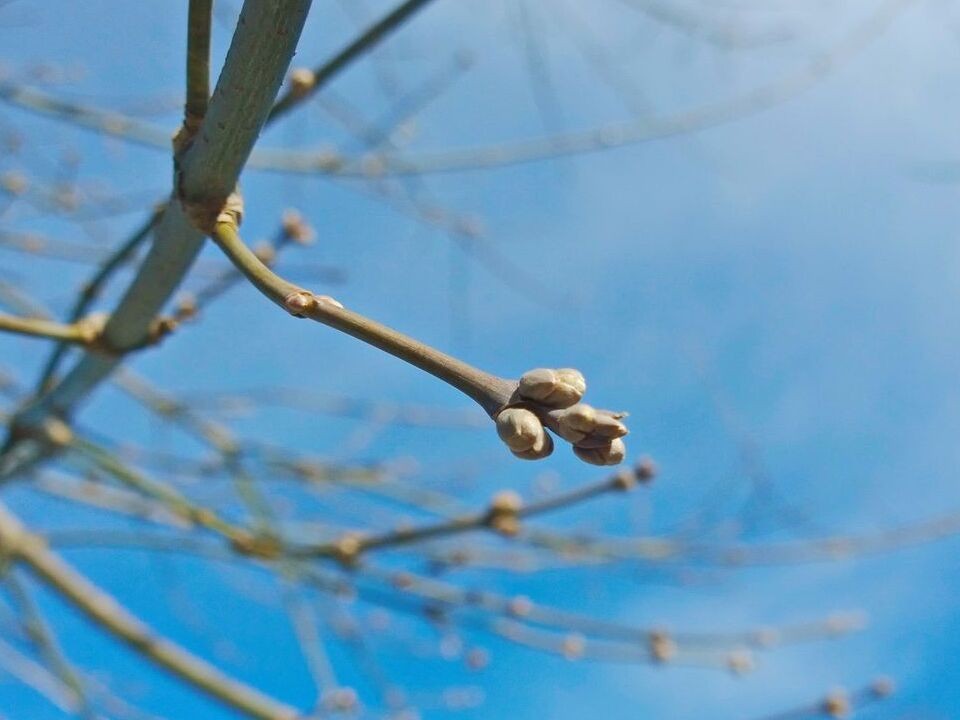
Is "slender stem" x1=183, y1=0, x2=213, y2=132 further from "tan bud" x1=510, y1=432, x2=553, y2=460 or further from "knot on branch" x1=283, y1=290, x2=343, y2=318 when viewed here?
"tan bud" x1=510, y1=432, x2=553, y2=460

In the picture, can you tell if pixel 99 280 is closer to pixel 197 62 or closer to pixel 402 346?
pixel 197 62

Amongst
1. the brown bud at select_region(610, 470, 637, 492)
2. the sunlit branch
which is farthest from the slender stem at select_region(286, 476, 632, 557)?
the sunlit branch

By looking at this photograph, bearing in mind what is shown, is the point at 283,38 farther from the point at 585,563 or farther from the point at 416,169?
the point at 585,563

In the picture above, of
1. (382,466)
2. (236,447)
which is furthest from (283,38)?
(382,466)

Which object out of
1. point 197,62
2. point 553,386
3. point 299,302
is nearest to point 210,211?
point 197,62

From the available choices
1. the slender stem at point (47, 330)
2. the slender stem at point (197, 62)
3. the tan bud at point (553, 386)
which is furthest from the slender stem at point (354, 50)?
the tan bud at point (553, 386)

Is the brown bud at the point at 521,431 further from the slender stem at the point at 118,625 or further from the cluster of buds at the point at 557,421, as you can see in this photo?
the slender stem at the point at 118,625
